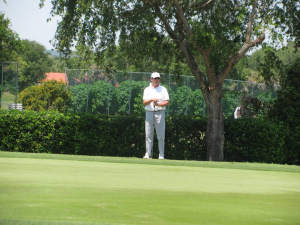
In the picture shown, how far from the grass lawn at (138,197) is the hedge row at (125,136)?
6787mm

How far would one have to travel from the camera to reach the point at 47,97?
1200 inches

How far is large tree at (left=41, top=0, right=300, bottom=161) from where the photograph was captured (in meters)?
14.8

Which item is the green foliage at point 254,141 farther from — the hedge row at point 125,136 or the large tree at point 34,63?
the large tree at point 34,63

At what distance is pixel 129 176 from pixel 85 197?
7.49ft

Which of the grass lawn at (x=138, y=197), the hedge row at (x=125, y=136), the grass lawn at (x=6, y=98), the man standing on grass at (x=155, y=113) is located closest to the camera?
the grass lawn at (x=138, y=197)

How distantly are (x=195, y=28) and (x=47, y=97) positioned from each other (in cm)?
1781

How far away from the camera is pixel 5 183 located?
234 inches

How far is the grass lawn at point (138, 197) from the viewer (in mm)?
4340

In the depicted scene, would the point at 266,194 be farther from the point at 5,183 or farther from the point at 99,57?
the point at 99,57

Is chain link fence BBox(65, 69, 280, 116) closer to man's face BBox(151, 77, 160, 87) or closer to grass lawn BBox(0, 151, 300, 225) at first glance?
man's face BBox(151, 77, 160, 87)

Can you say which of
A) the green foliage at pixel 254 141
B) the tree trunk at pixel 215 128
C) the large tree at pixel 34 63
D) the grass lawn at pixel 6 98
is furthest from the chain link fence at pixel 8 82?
the large tree at pixel 34 63

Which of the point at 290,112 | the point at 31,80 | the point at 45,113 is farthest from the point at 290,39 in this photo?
the point at 31,80

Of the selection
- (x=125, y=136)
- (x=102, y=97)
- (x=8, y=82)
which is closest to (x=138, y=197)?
(x=125, y=136)

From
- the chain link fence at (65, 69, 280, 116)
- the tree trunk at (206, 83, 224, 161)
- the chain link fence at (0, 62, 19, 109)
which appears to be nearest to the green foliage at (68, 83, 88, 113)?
the chain link fence at (65, 69, 280, 116)
